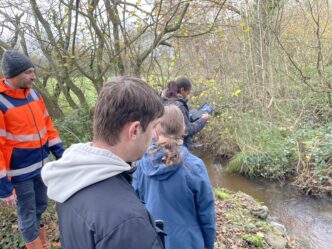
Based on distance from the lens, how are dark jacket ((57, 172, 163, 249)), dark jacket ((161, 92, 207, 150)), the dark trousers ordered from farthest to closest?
dark jacket ((161, 92, 207, 150)), the dark trousers, dark jacket ((57, 172, 163, 249))

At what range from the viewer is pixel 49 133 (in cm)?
331

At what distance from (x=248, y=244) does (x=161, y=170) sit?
2550 mm

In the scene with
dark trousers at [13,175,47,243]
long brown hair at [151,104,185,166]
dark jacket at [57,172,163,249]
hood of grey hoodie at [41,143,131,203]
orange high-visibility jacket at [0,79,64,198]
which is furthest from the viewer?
dark trousers at [13,175,47,243]

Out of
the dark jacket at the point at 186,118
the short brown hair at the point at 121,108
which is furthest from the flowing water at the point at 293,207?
the short brown hair at the point at 121,108

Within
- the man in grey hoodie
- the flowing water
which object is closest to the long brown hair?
the man in grey hoodie

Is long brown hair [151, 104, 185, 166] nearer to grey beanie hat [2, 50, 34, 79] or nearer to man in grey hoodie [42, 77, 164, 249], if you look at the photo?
man in grey hoodie [42, 77, 164, 249]

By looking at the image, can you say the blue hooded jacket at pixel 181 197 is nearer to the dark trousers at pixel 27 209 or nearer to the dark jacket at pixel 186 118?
the dark trousers at pixel 27 209

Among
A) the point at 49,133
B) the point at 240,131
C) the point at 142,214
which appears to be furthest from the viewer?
the point at 240,131

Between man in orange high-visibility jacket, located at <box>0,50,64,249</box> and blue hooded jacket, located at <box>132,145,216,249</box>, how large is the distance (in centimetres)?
117

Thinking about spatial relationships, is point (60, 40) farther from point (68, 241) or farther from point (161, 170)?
point (68, 241)

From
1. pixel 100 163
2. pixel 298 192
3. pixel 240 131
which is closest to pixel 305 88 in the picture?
pixel 240 131

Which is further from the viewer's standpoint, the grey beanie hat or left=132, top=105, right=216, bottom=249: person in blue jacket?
the grey beanie hat

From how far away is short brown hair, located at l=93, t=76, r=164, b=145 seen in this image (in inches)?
47.6

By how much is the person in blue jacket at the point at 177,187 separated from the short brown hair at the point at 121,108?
0.92 metres
